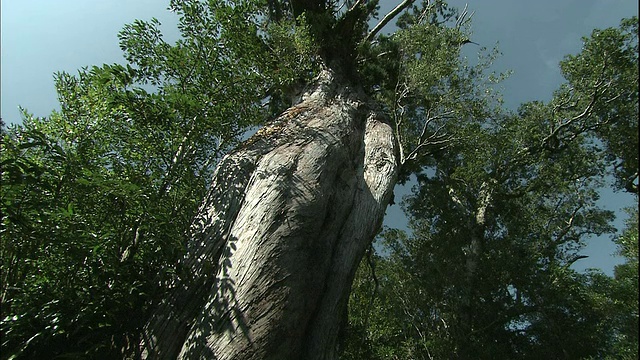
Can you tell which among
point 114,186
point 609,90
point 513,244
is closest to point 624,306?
point 513,244

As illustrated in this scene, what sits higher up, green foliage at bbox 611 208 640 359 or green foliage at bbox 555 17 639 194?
green foliage at bbox 555 17 639 194

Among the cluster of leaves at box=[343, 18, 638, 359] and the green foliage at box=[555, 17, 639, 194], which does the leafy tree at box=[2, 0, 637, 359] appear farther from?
the green foliage at box=[555, 17, 639, 194]

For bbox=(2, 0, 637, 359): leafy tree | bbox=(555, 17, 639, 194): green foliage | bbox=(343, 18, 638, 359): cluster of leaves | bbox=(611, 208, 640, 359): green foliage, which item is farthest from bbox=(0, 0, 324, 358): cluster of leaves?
bbox=(555, 17, 639, 194): green foliage

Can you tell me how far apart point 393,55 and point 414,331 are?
7.86 meters

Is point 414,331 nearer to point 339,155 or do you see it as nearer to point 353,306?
point 353,306

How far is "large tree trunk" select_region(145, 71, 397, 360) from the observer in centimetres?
331

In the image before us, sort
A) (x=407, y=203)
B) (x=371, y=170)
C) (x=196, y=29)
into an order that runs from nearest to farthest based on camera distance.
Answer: (x=196, y=29) < (x=371, y=170) < (x=407, y=203)

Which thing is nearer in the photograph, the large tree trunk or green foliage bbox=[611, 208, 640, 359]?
the large tree trunk

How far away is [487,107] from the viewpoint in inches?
415

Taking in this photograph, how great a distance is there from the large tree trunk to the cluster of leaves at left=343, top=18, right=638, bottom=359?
4787 millimetres

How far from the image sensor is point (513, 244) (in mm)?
12422


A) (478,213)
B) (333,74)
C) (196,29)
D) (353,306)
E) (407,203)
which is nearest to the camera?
(196,29)

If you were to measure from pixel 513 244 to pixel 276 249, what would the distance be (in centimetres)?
1100

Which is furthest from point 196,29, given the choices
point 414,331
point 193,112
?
point 414,331
